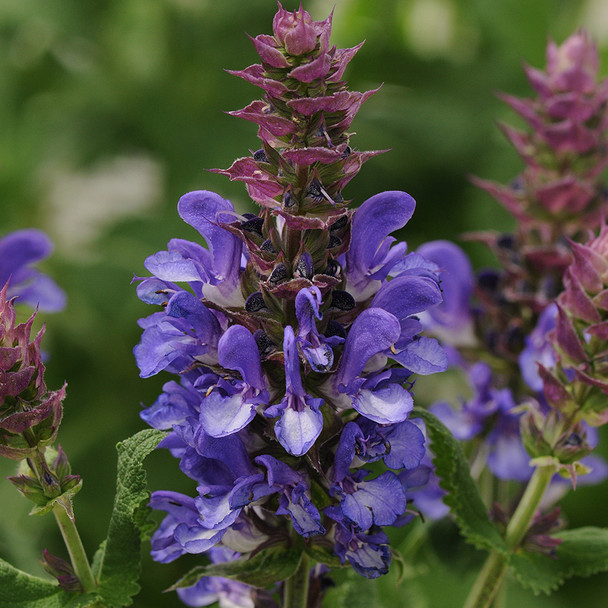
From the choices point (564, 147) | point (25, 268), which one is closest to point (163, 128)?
point (25, 268)

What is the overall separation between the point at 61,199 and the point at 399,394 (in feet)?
6.97

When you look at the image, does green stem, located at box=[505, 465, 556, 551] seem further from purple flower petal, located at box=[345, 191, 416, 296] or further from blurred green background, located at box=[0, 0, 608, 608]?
blurred green background, located at box=[0, 0, 608, 608]

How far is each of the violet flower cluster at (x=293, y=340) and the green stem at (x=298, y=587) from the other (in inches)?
1.5

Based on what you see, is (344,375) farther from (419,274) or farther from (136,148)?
(136,148)

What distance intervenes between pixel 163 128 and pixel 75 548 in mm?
1734

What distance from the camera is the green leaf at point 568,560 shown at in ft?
3.81

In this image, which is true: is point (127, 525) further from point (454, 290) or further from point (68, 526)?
point (454, 290)

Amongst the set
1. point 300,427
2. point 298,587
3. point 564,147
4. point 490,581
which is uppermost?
point 564,147

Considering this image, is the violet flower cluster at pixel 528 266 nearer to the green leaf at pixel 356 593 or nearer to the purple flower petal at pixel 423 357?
the green leaf at pixel 356 593

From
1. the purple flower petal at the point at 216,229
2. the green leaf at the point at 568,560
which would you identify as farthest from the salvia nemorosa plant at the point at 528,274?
the purple flower petal at the point at 216,229

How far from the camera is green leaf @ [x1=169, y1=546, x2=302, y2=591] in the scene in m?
0.94

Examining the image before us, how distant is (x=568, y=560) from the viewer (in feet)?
3.97

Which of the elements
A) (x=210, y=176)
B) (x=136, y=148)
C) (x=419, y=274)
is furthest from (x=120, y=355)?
(x=419, y=274)

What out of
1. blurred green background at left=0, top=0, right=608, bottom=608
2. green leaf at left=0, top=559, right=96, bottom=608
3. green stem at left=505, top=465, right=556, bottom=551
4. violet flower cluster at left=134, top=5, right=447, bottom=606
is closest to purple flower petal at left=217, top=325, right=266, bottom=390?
violet flower cluster at left=134, top=5, right=447, bottom=606
